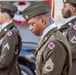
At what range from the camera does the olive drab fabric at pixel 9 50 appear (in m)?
4.41

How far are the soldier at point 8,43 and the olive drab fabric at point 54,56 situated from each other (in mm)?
846

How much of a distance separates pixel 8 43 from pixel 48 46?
1.04m

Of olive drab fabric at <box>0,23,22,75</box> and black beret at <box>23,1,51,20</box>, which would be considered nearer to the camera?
black beret at <box>23,1,51,20</box>

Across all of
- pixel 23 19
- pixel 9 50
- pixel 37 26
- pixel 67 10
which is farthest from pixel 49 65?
pixel 23 19

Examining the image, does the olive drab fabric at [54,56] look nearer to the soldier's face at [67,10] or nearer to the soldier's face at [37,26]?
the soldier's face at [37,26]

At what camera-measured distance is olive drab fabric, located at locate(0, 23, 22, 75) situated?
4.41 m

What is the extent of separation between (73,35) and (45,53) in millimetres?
925

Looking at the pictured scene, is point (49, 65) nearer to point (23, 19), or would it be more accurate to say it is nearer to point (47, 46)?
point (47, 46)

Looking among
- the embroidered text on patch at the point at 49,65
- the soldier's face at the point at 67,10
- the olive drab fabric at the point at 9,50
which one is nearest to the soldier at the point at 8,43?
the olive drab fabric at the point at 9,50

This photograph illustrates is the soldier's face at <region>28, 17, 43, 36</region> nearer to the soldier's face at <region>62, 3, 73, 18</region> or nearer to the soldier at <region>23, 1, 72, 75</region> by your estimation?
the soldier at <region>23, 1, 72, 75</region>

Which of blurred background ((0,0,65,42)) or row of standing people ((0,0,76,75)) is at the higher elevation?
row of standing people ((0,0,76,75))

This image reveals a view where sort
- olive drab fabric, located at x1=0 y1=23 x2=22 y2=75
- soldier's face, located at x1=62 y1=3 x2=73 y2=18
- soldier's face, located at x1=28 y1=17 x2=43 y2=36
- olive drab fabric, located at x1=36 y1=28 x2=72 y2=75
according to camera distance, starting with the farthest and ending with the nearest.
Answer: soldier's face, located at x1=62 y1=3 x2=73 y2=18 → olive drab fabric, located at x1=0 y1=23 x2=22 y2=75 → soldier's face, located at x1=28 y1=17 x2=43 y2=36 → olive drab fabric, located at x1=36 y1=28 x2=72 y2=75

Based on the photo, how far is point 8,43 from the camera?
4457mm

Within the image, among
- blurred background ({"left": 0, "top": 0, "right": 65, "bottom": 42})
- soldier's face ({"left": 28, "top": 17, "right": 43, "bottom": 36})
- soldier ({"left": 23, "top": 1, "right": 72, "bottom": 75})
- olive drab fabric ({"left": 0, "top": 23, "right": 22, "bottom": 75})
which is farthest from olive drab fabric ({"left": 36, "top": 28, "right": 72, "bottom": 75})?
blurred background ({"left": 0, "top": 0, "right": 65, "bottom": 42})
